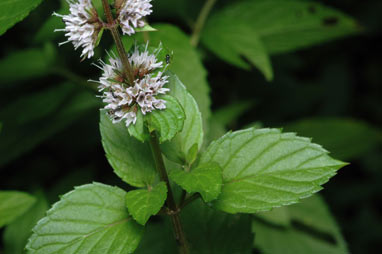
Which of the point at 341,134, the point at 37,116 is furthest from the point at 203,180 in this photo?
the point at 341,134

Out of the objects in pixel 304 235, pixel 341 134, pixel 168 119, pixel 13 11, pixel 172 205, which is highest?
pixel 13 11

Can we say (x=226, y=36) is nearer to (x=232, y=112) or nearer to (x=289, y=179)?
(x=232, y=112)

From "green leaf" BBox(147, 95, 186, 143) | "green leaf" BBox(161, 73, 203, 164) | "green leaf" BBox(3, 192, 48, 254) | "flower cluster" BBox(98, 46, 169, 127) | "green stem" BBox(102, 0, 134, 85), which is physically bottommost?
"green leaf" BBox(3, 192, 48, 254)

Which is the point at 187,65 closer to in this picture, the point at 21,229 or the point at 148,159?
the point at 148,159

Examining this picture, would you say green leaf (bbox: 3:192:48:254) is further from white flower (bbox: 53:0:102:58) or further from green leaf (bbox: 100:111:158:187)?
white flower (bbox: 53:0:102:58)

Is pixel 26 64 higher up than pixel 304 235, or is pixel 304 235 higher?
pixel 26 64

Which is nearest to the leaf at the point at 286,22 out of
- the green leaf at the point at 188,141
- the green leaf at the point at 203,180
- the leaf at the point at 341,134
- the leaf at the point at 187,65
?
the leaf at the point at 187,65

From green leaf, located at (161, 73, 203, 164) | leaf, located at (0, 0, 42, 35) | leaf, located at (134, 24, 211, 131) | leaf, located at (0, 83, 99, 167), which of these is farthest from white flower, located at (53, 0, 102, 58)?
leaf, located at (0, 83, 99, 167)
